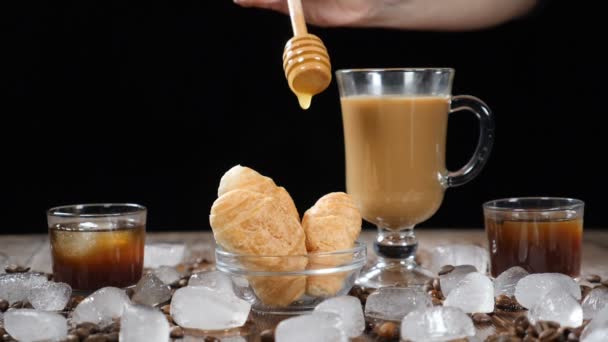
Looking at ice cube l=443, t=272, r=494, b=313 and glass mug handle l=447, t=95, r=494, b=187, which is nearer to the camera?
ice cube l=443, t=272, r=494, b=313

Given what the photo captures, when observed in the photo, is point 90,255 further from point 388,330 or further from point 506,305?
point 506,305

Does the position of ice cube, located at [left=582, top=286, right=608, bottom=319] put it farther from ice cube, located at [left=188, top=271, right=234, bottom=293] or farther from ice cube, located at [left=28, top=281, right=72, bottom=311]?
ice cube, located at [left=28, top=281, right=72, bottom=311]

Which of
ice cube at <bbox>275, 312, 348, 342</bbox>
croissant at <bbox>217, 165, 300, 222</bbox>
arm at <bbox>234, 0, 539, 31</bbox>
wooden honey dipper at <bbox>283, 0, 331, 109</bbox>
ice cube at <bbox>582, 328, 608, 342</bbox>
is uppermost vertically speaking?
arm at <bbox>234, 0, 539, 31</bbox>

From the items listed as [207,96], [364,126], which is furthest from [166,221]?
[364,126]

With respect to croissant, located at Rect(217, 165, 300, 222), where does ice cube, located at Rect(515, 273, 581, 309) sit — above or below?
below

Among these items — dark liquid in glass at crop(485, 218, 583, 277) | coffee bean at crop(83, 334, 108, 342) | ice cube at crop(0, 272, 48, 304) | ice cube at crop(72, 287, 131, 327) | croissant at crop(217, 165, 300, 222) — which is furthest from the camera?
dark liquid in glass at crop(485, 218, 583, 277)

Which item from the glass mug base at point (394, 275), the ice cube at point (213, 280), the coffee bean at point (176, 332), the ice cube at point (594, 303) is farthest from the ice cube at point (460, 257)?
the coffee bean at point (176, 332)

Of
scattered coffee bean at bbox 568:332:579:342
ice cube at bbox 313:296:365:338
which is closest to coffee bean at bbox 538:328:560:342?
scattered coffee bean at bbox 568:332:579:342
